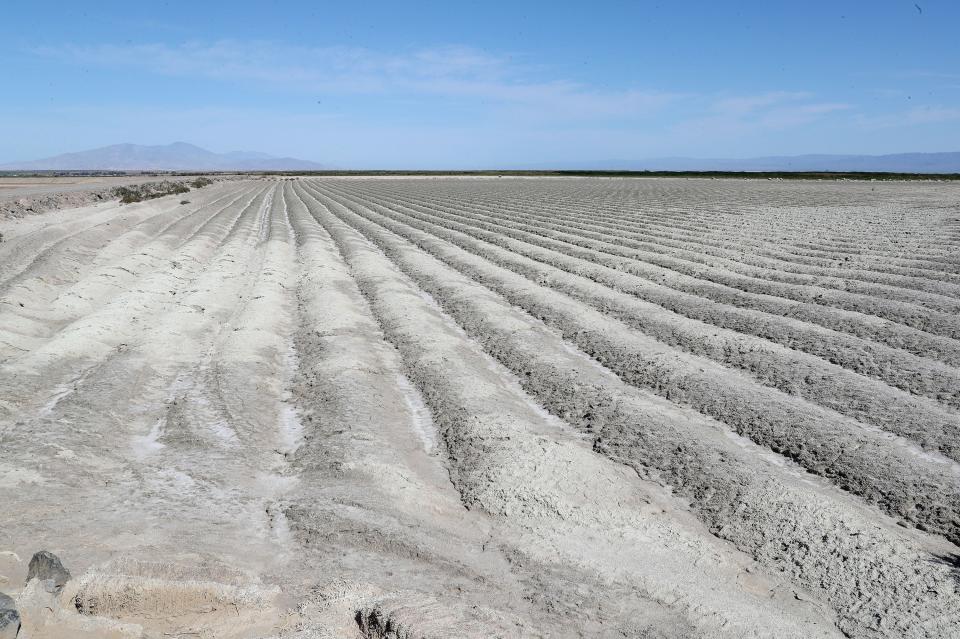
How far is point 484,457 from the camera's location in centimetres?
488

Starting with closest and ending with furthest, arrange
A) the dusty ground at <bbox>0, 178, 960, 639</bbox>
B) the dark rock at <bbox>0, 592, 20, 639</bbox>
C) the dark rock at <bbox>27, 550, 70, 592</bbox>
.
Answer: the dark rock at <bbox>0, 592, 20, 639</bbox> → the dark rock at <bbox>27, 550, 70, 592</bbox> → the dusty ground at <bbox>0, 178, 960, 639</bbox>

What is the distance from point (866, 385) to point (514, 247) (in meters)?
10.5

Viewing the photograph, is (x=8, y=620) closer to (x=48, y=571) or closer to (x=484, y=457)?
(x=48, y=571)

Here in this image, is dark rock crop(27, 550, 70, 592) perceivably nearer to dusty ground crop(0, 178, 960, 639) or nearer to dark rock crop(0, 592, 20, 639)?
dusty ground crop(0, 178, 960, 639)

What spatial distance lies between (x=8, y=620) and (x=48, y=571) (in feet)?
1.37

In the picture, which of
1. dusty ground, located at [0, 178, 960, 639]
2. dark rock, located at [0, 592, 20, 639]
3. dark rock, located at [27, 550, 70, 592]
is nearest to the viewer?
dark rock, located at [0, 592, 20, 639]

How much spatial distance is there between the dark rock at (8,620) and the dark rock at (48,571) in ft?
1.01

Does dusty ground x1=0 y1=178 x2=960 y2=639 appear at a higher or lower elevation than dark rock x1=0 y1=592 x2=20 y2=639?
lower

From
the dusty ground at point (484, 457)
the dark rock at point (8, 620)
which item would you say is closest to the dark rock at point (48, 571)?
the dusty ground at point (484, 457)

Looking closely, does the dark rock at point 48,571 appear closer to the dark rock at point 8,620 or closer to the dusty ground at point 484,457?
the dusty ground at point 484,457

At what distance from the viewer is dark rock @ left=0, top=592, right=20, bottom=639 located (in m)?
2.70

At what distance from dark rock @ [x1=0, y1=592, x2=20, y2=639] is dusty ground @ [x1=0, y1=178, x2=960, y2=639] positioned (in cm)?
22

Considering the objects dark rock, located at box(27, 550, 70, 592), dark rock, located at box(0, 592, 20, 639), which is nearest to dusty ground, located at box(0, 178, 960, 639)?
dark rock, located at box(27, 550, 70, 592)

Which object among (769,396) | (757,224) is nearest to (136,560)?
(769,396)
